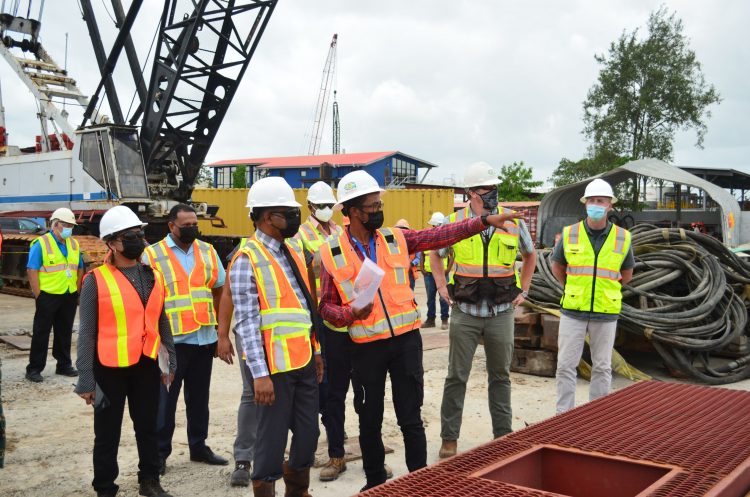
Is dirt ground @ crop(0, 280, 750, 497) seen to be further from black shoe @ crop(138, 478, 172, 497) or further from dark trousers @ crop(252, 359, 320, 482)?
dark trousers @ crop(252, 359, 320, 482)

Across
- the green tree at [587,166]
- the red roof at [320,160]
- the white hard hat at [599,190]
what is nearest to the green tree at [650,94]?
the green tree at [587,166]

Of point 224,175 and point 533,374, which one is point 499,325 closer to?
point 533,374

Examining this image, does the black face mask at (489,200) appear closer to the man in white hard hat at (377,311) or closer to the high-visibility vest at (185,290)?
the man in white hard hat at (377,311)

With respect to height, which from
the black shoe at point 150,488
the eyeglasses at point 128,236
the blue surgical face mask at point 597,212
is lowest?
the black shoe at point 150,488

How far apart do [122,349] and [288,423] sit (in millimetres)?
1118

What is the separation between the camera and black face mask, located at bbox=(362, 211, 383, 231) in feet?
11.9

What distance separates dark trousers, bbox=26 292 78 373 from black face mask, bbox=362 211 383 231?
4847 millimetres

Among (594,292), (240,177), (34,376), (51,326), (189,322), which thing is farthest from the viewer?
(240,177)

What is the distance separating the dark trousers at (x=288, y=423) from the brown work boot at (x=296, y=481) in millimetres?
32

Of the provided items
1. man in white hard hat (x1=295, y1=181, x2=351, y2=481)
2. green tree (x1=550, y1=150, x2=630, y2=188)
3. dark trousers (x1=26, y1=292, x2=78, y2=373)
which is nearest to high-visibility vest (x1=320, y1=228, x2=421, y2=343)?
man in white hard hat (x1=295, y1=181, x2=351, y2=481)

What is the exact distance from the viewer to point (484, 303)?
4.70 meters

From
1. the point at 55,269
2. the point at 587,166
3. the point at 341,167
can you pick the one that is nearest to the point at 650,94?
the point at 587,166

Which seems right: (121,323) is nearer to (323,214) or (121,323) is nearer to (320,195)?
(323,214)

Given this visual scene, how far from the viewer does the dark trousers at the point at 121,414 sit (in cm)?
381
